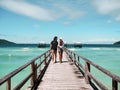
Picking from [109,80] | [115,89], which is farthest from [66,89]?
[109,80]

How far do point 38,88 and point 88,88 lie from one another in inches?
63.8

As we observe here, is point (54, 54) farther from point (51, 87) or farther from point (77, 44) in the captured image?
point (77, 44)

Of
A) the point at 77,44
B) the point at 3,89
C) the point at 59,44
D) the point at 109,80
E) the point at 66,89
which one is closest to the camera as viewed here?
the point at 66,89

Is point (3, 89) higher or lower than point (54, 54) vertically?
lower

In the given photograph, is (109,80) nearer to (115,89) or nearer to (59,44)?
(59,44)

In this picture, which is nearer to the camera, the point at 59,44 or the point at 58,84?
the point at 58,84

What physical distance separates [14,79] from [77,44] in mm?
88550

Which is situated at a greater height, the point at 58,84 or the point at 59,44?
the point at 59,44

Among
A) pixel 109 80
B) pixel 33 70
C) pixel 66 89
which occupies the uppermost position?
pixel 33 70

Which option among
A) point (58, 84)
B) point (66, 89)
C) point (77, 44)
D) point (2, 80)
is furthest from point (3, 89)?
point (77, 44)

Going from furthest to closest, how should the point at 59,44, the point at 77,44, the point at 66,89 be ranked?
the point at 77,44 → the point at 59,44 → the point at 66,89

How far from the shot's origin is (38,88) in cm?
829

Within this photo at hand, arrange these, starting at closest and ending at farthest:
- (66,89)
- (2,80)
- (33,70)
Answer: (2,80) → (66,89) → (33,70)

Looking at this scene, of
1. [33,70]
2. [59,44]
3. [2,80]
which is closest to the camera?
[2,80]
